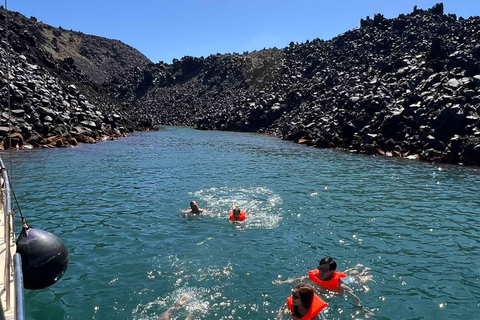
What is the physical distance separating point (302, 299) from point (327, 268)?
6.75 ft

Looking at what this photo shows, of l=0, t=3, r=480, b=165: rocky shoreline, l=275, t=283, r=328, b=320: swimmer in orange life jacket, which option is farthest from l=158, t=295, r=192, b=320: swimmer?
l=0, t=3, r=480, b=165: rocky shoreline

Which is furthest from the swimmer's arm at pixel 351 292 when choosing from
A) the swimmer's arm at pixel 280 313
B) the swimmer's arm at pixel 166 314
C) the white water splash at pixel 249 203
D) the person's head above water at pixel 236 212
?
the person's head above water at pixel 236 212

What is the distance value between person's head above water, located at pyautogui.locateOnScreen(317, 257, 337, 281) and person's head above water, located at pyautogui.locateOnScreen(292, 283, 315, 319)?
189 centimetres

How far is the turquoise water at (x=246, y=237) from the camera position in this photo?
8961 millimetres

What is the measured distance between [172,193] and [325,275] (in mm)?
11759

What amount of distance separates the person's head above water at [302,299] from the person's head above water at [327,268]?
1.89m

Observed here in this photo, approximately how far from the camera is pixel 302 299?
769 cm

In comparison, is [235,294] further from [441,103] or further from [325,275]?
[441,103]

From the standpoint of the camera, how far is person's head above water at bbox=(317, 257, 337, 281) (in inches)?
374

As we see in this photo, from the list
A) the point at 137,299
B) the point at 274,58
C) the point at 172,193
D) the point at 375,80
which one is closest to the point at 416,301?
the point at 137,299

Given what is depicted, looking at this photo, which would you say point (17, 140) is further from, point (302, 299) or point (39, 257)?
point (302, 299)

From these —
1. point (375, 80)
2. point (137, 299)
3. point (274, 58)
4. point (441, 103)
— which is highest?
point (274, 58)

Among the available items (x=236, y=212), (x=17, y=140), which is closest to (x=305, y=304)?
(x=236, y=212)

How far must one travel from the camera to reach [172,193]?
19703 mm
